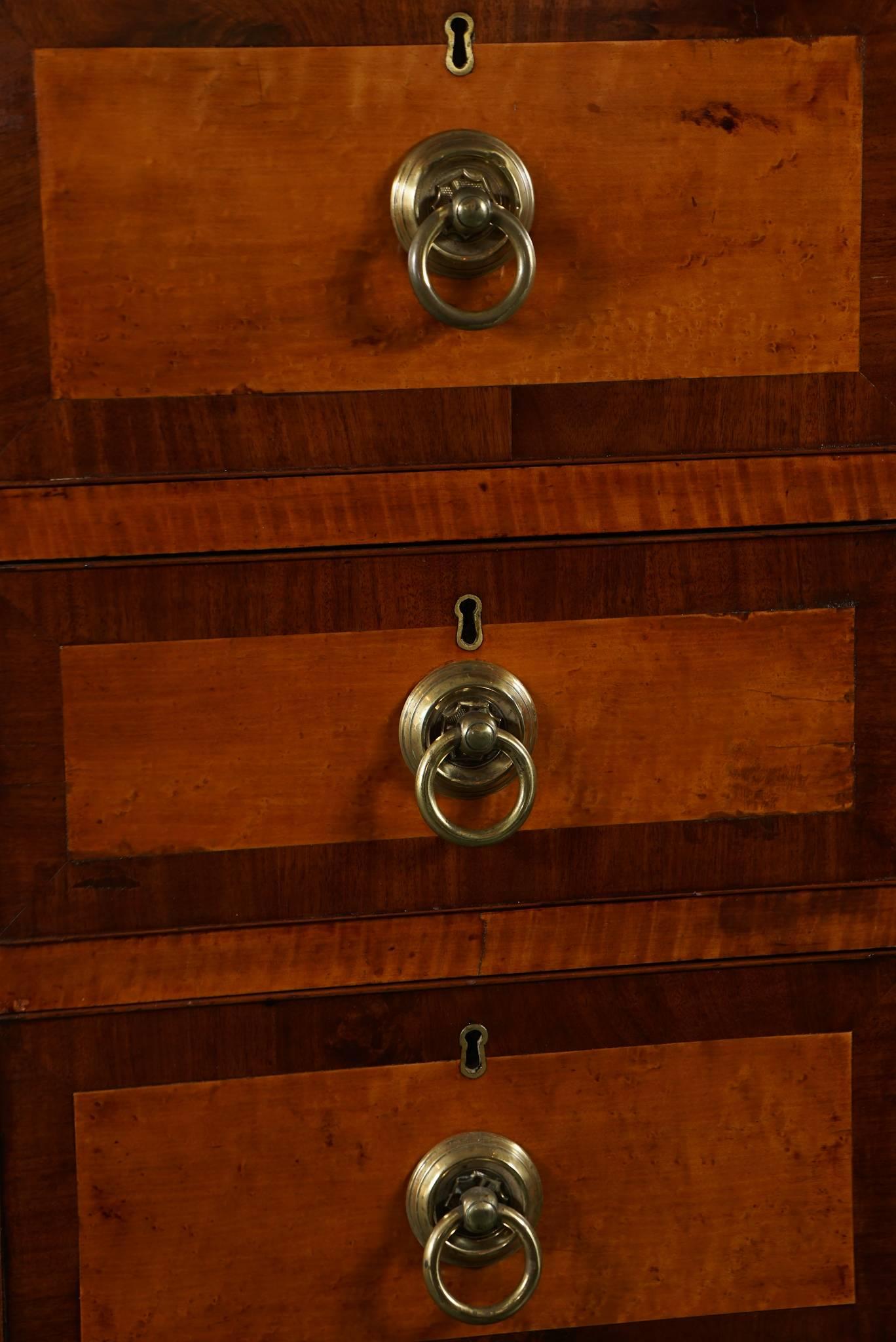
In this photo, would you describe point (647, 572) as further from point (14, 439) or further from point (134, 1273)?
point (134, 1273)

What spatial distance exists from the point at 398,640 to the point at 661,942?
0.60 feet

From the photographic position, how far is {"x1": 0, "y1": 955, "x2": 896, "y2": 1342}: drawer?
0.53 metres

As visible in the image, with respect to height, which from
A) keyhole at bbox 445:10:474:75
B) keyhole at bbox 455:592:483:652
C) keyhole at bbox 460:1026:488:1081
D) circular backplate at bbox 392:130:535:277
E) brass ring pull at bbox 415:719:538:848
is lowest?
keyhole at bbox 460:1026:488:1081

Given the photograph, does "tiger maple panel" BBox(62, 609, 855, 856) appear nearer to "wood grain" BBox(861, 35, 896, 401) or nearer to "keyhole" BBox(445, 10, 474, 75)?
"wood grain" BBox(861, 35, 896, 401)

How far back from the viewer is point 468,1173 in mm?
528

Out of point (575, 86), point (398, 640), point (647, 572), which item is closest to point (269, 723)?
point (398, 640)

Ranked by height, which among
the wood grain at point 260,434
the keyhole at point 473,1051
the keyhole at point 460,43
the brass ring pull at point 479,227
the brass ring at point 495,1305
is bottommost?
the brass ring at point 495,1305

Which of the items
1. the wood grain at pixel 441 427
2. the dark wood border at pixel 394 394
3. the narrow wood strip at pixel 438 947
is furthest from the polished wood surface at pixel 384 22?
the narrow wood strip at pixel 438 947

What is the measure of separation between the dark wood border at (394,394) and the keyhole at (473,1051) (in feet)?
0.84

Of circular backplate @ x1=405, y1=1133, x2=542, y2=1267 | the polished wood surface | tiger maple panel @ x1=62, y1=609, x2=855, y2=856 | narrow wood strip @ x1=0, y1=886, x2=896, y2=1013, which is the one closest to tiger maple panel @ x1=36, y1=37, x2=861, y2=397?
the polished wood surface

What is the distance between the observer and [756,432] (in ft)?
1.72

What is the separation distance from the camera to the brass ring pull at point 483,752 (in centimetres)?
47

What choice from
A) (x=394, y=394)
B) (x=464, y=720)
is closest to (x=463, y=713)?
(x=464, y=720)

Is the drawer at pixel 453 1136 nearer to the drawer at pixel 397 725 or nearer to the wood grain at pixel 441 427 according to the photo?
the drawer at pixel 397 725
